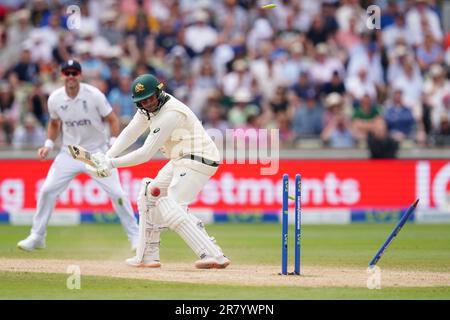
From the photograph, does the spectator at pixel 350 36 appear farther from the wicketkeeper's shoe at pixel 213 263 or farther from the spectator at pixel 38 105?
the wicketkeeper's shoe at pixel 213 263

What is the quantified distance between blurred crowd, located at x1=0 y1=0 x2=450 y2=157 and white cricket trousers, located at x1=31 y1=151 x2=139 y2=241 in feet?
17.5

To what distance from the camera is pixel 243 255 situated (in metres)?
11.9

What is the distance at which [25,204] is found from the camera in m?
16.4

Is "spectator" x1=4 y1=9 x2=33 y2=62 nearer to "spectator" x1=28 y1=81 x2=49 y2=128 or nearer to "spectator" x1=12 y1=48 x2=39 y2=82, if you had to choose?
"spectator" x1=12 y1=48 x2=39 y2=82

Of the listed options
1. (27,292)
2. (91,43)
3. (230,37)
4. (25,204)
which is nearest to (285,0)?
(230,37)

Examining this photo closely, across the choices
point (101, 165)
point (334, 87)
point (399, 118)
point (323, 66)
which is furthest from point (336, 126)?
point (101, 165)

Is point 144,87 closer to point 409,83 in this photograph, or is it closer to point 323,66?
point 323,66

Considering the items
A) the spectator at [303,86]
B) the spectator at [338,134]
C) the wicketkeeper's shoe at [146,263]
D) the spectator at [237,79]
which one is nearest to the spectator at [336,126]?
the spectator at [338,134]

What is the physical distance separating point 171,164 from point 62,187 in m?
2.21

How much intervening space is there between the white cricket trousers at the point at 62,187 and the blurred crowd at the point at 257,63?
534 cm

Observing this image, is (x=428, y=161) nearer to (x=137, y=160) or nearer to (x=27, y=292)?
(x=137, y=160)

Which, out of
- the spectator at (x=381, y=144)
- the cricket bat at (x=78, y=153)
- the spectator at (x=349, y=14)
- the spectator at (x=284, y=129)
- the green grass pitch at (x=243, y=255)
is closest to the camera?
the green grass pitch at (x=243, y=255)

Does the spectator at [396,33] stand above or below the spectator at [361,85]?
above

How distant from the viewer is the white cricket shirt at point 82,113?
11789 mm
